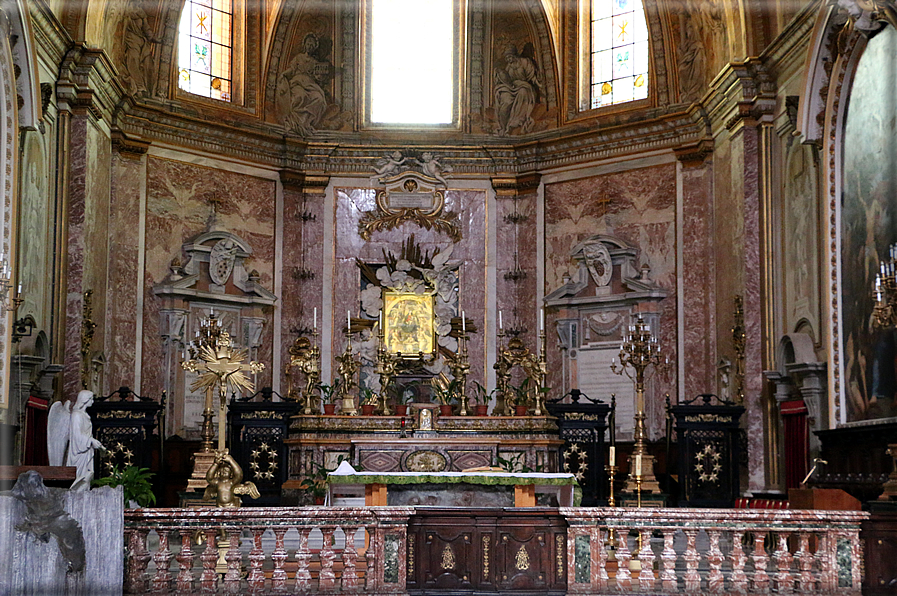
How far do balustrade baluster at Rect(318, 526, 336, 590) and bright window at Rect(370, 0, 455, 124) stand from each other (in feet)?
51.9

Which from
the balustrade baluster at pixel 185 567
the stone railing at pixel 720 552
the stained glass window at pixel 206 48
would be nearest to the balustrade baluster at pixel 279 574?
the balustrade baluster at pixel 185 567

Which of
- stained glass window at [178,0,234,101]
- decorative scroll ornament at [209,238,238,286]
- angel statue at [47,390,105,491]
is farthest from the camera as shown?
stained glass window at [178,0,234,101]

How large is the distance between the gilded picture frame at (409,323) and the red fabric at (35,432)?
8025mm

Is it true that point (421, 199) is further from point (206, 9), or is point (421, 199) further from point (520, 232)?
point (206, 9)

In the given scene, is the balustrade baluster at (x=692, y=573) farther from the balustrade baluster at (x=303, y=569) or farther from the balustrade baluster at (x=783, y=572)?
the balustrade baluster at (x=303, y=569)

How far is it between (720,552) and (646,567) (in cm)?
75

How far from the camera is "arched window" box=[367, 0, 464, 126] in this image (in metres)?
25.1

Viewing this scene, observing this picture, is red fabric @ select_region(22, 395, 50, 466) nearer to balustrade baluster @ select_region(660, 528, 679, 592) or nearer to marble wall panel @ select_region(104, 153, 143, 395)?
marble wall panel @ select_region(104, 153, 143, 395)

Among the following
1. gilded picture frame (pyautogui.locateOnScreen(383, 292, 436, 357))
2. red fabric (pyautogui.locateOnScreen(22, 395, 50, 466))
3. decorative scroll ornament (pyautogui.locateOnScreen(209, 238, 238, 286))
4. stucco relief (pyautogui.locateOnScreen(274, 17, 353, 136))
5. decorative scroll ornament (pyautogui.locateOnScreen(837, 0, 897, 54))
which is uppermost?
stucco relief (pyautogui.locateOnScreen(274, 17, 353, 136))

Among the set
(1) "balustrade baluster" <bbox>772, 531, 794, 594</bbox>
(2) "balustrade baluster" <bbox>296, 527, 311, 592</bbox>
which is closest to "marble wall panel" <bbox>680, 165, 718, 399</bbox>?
(1) "balustrade baluster" <bbox>772, 531, 794, 594</bbox>

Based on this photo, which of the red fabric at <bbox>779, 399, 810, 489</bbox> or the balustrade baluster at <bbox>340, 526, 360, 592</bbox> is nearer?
the balustrade baluster at <bbox>340, 526, 360, 592</bbox>

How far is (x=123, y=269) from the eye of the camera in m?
21.1

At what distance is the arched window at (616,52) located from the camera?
23.6 metres

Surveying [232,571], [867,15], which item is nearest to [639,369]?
[867,15]
